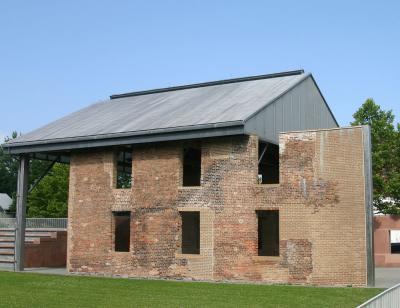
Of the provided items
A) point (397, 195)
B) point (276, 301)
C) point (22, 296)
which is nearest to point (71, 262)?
point (22, 296)

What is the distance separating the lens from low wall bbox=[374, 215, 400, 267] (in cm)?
2877

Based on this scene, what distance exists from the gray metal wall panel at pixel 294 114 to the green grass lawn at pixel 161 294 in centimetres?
537

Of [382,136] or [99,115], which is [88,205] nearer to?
[99,115]

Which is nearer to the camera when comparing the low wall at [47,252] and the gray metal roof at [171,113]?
the gray metal roof at [171,113]

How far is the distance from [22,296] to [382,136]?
78.3 feet

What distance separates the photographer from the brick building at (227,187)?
59.3 ft

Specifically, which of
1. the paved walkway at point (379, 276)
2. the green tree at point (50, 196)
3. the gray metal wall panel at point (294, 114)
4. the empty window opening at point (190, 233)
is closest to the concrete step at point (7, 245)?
the paved walkway at point (379, 276)

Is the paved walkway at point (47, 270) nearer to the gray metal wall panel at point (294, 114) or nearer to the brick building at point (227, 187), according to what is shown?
the brick building at point (227, 187)

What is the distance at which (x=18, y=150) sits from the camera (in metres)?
23.8

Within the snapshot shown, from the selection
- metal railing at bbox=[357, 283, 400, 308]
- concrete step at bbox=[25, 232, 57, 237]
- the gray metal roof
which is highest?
the gray metal roof

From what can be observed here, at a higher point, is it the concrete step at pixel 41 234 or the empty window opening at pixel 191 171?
the empty window opening at pixel 191 171

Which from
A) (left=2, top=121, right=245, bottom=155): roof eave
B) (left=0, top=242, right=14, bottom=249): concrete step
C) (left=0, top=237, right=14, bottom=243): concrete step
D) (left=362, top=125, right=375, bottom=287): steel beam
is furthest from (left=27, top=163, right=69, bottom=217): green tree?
(left=362, top=125, right=375, bottom=287): steel beam

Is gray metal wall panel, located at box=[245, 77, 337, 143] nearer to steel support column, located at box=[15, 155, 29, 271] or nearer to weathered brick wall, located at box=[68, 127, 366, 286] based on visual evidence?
weathered brick wall, located at box=[68, 127, 366, 286]

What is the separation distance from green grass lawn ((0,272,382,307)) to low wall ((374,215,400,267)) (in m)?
13.1
